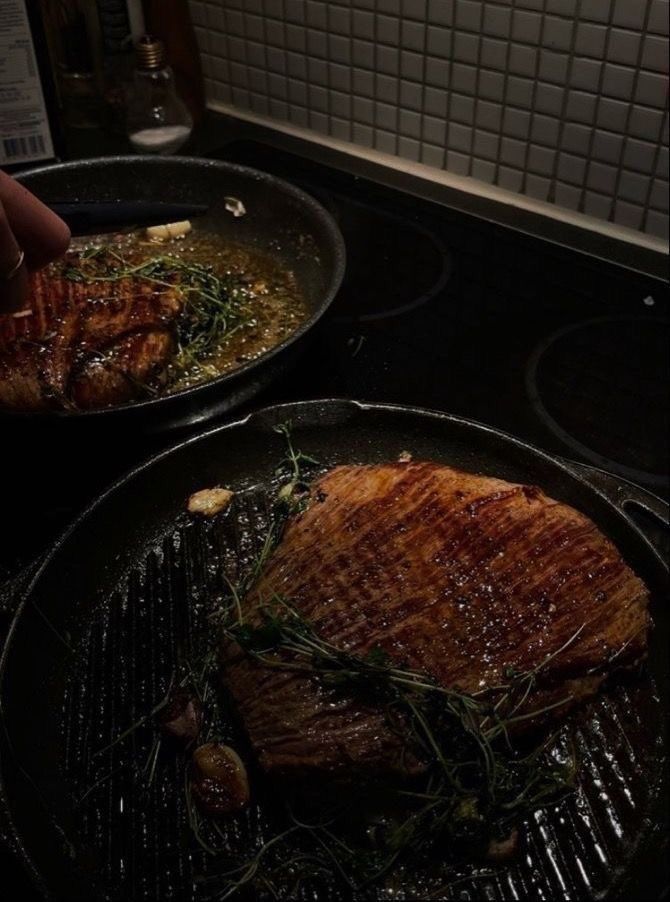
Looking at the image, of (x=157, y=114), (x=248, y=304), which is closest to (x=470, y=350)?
(x=248, y=304)

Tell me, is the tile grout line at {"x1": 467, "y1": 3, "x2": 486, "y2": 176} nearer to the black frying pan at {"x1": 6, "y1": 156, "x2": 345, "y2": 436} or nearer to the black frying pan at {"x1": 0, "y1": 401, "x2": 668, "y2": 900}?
the black frying pan at {"x1": 6, "y1": 156, "x2": 345, "y2": 436}

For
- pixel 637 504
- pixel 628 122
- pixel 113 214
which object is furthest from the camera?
pixel 628 122

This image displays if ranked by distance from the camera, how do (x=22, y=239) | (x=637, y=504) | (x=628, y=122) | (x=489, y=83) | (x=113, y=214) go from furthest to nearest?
(x=489, y=83) → (x=628, y=122) → (x=113, y=214) → (x=637, y=504) → (x=22, y=239)

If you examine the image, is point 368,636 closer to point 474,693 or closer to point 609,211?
point 474,693

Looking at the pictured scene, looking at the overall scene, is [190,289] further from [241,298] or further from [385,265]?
[385,265]

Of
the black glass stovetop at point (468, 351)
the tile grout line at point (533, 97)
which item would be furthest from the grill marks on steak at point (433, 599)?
the tile grout line at point (533, 97)

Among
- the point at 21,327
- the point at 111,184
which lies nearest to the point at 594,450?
the point at 21,327

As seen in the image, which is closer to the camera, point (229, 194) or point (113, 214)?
point (113, 214)
